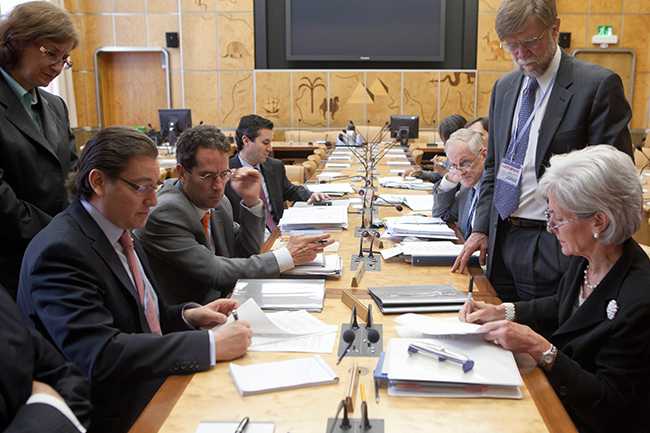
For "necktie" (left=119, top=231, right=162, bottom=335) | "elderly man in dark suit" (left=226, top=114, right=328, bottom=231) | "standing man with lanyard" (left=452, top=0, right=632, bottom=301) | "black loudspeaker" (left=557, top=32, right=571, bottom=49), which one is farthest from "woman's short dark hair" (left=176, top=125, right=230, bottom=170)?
"black loudspeaker" (left=557, top=32, right=571, bottom=49)

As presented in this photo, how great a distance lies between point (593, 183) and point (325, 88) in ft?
31.5

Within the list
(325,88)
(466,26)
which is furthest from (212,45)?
(466,26)

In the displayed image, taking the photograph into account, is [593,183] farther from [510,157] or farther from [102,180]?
[102,180]

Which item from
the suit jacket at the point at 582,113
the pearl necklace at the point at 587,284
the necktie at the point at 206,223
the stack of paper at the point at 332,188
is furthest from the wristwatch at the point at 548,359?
the stack of paper at the point at 332,188

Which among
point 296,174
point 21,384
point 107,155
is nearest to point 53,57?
point 107,155

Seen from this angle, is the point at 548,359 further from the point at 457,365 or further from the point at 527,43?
the point at 527,43

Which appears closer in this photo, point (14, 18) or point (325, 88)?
point (14, 18)

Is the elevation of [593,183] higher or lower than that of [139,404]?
higher

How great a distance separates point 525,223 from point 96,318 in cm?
158

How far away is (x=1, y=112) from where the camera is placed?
7.41 feet

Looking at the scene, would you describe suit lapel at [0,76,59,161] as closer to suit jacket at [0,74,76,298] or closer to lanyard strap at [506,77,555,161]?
suit jacket at [0,74,76,298]

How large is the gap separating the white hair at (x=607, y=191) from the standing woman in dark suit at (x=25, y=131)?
5.78ft

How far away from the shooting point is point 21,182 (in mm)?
2305

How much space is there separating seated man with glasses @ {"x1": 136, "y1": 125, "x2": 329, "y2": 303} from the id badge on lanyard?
0.73 meters
